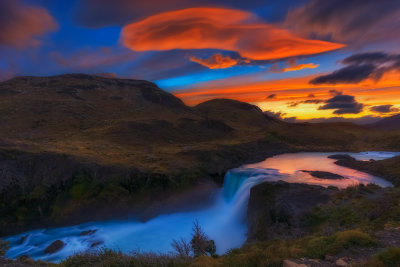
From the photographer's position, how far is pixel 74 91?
94.2 m

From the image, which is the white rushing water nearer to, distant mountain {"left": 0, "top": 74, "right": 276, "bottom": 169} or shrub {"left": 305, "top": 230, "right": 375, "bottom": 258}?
distant mountain {"left": 0, "top": 74, "right": 276, "bottom": 169}

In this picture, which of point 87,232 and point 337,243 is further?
point 87,232

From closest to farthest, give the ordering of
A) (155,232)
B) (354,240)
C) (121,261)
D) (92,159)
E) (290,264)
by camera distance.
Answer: (290,264)
(121,261)
(354,240)
(155,232)
(92,159)

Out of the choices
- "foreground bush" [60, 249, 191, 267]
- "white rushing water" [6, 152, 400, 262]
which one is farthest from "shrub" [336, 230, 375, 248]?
"white rushing water" [6, 152, 400, 262]

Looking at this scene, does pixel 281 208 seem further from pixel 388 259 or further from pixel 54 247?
pixel 54 247

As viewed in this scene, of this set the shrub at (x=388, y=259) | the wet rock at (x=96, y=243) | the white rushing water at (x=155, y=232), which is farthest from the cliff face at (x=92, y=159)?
the shrub at (x=388, y=259)

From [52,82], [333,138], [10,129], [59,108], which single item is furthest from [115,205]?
[52,82]

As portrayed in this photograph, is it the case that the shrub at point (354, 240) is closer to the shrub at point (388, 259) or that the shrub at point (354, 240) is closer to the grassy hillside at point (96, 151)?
the shrub at point (388, 259)

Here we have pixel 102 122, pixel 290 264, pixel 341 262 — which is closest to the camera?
pixel 290 264

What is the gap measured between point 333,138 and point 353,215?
69.8m

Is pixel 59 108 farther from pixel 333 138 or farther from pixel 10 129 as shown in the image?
pixel 333 138

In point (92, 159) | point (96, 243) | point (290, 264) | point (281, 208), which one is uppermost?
point (92, 159)

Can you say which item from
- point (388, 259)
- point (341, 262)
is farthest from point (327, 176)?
point (388, 259)

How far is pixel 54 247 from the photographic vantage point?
21.5m
